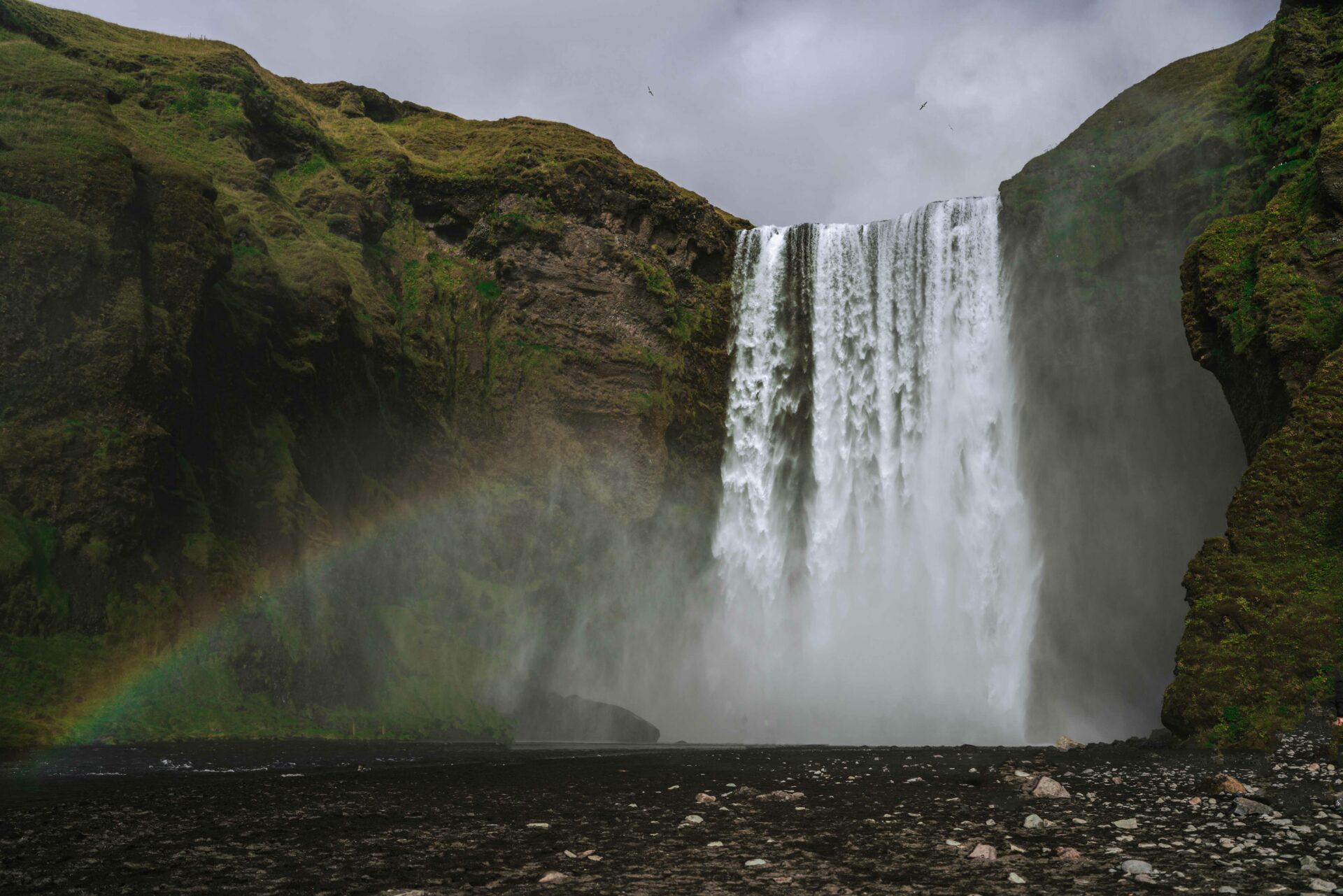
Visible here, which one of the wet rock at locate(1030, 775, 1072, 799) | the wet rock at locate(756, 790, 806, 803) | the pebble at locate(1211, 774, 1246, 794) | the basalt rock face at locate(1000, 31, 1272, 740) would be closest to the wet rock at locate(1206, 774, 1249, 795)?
the pebble at locate(1211, 774, 1246, 794)

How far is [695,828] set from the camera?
1090cm

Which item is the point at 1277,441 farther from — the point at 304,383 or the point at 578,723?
the point at 304,383

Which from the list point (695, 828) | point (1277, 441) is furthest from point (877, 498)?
point (695, 828)

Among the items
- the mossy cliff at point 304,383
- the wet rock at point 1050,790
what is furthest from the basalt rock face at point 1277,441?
the mossy cliff at point 304,383

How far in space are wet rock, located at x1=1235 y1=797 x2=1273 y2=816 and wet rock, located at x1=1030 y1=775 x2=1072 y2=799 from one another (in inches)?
90.7

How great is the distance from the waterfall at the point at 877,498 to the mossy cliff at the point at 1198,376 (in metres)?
1.75

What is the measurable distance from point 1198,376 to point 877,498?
1302 centimetres

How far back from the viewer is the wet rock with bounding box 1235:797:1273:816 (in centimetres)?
1036

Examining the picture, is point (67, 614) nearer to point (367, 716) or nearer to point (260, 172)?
point (367, 716)

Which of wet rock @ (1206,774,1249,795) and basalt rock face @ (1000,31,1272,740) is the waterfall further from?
wet rock @ (1206,774,1249,795)

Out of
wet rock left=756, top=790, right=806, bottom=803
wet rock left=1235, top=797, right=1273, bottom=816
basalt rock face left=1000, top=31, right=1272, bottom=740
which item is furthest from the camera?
basalt rock face left=1000, top=31, right=1272, bottom=740

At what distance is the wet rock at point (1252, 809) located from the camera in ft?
34.0

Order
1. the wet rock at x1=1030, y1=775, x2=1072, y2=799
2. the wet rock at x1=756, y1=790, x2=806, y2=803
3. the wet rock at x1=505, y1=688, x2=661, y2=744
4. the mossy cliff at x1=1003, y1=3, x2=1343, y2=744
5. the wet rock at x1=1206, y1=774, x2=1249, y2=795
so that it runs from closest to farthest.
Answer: the wet rock at x1=1206, y1=774, x2=1249, y2=795 < the wet rock at x1=1030, y1=775, x2=1072, y2=799 < the wet rock at x1=756, y1=790, x2=806, y2=803 < the mossy cliff at x1=1003, y1=3, x2=1343, y2=744 < the wet rock at x1=505, y1=688, x2=661, y2=744

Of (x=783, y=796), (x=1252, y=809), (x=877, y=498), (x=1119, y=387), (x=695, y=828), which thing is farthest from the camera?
(x=877, y=498)
